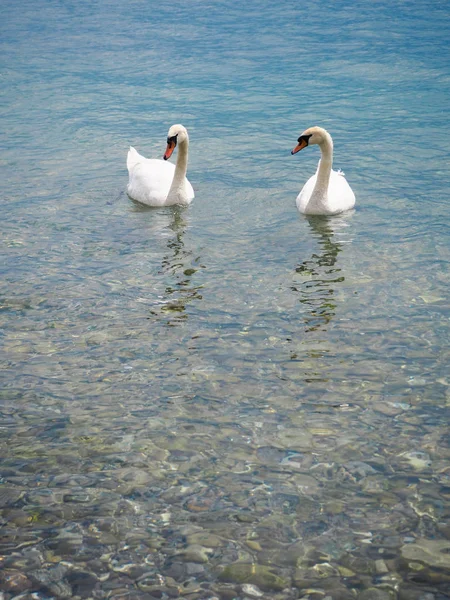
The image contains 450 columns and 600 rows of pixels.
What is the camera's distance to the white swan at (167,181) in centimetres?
1030

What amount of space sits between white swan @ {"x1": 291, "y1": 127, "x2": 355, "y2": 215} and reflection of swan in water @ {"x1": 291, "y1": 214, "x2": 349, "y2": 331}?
0.20 metres

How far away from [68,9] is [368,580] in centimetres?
2881

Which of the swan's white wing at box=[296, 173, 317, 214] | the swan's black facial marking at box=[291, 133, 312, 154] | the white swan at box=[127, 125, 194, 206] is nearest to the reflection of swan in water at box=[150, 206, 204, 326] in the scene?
the white swan at box=[127, 125, 194, 206]

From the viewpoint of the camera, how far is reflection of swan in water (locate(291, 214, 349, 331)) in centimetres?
720

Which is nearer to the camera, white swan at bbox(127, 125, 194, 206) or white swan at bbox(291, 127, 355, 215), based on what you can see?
white swan at bbox(291, 127, 355, 215)

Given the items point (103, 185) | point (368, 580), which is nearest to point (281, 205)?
point (103, 185)

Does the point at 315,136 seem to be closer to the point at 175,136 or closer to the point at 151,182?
the point at 175,136

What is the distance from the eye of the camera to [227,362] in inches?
250

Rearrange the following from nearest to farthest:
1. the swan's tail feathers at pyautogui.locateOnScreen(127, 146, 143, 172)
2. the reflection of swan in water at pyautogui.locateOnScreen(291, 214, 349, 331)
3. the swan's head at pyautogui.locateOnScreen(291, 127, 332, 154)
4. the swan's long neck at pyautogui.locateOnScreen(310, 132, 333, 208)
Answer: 1. the reflection of swan in water at pyautogui.locateOnScreen(291, 214, 349, 331)
2. the swan's long neck at pyautogui.locateOnScreen(310, 132, 333, 208)
3. the swan's head at pyautogui.locateOnScreen(291, 127, 332, 154)
4. the swan's tail feathers at pyautogui.locateOnScreen(127, 146, 143, 172)

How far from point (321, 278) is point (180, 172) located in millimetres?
3084

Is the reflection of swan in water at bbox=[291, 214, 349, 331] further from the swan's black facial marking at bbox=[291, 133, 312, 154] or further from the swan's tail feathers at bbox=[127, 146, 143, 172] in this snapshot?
the swan's tail feathers at bbox=[127, 146, 143, 172]

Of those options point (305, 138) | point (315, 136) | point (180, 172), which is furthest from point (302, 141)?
point (180, 172)

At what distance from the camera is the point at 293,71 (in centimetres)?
1833

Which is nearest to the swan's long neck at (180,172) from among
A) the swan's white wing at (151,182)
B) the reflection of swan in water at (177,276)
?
the swan's white wing at (151,182)
